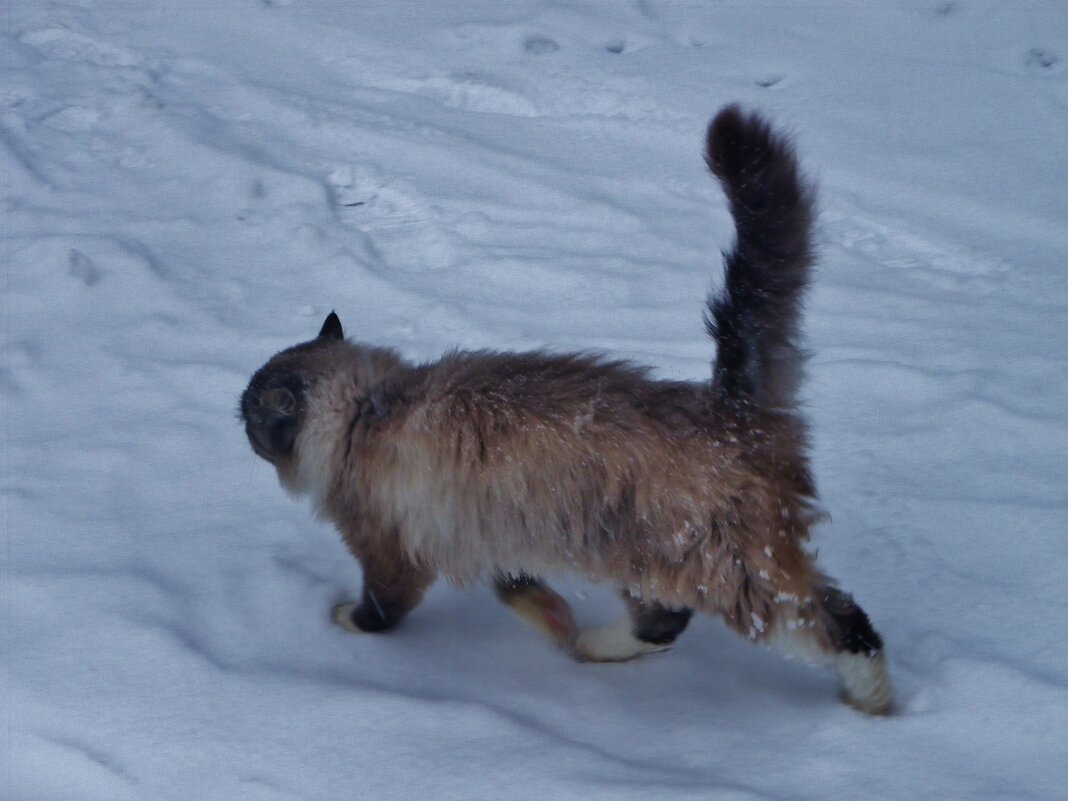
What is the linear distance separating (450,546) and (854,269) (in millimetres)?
3171

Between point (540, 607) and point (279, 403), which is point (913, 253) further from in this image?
point (279, 403)

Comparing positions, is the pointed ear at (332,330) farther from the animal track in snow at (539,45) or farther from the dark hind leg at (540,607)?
the animal track in snow at (539,45)

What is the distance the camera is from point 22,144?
20.0ft

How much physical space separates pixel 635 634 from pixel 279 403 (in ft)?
4.50

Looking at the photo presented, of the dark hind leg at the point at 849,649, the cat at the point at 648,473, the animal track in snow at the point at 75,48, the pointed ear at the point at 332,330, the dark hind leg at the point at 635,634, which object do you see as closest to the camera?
the cat at the point at 648,473

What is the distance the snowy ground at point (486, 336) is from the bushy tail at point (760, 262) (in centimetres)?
68

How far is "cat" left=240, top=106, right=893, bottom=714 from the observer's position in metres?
2.61

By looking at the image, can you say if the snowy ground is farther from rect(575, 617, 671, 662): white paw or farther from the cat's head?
the cat's head

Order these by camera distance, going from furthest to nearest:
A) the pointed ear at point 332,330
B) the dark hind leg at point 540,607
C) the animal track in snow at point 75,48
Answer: the animal track in snow at point 75,48 < the pointed ear at point 332,330 < the dark hind leg at point 540,607

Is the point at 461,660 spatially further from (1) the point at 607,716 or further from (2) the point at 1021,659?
(2) the point at 1021,659

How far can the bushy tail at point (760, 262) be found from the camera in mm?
2621

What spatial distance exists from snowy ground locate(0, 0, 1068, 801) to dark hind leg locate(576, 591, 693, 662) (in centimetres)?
6

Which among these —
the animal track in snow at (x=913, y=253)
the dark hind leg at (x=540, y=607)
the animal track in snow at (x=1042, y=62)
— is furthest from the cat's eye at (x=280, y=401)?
the animal track in snow at (x=1042, y=62)

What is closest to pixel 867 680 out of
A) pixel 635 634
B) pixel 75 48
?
pixel 635 634
